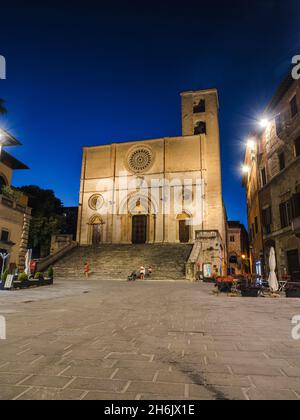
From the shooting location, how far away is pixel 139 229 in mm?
34625

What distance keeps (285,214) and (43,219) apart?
90.4 feet

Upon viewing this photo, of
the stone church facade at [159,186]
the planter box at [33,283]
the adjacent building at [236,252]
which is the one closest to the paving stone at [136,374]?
the planter box at [33,283]

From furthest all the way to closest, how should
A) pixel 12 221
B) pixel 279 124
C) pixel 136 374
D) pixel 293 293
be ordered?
pixel 12 221, pixel 279 124, pixel 293 293, pixel 136 374

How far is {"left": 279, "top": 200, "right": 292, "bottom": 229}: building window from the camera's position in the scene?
18.4 metres

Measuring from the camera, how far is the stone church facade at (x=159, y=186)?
109 ft

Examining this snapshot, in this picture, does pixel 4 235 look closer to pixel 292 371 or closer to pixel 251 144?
pixel 292 371

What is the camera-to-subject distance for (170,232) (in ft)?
108

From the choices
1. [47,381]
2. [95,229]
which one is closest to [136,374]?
[47,381]

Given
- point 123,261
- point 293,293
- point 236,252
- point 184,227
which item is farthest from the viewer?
point 236,252

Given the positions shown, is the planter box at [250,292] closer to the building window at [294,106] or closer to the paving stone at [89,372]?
the paving stone at [89,372]

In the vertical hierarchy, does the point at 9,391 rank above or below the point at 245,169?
below

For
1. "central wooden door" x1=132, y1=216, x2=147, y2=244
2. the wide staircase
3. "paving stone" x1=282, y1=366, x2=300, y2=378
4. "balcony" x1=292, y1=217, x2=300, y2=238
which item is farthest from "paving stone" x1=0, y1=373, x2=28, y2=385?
"central wooden door" x1=132, y1=216, x2=147, y2=244

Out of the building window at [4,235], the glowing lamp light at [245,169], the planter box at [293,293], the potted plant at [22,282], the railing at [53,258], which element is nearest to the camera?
the planter box at [293,293]

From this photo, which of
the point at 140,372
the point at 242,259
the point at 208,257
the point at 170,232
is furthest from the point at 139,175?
the point at 140,372
